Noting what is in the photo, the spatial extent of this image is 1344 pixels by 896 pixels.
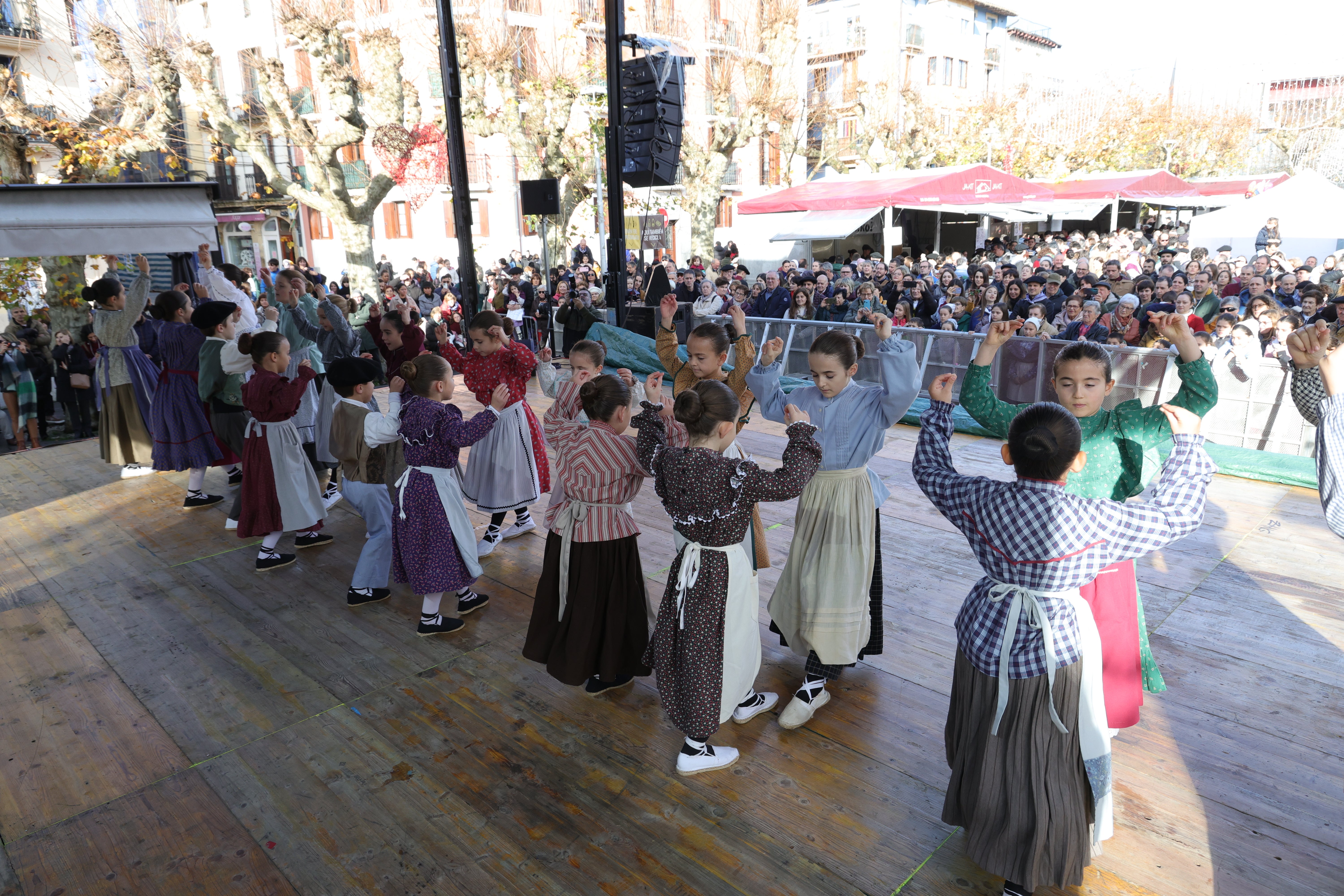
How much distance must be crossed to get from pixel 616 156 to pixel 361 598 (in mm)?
3990

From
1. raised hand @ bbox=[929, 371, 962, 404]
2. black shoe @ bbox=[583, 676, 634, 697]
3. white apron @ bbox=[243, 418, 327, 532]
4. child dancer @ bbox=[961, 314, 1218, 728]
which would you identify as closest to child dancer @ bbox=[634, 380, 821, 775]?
raised hand @ bbox=[929, 371, 962, 404]

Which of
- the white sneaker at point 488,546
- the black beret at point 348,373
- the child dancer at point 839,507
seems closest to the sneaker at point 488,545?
the white sneaker at point 488,546

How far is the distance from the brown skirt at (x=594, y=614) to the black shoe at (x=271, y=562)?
2.20m

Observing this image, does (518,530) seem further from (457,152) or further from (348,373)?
(457,152)

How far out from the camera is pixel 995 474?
20.1 ft

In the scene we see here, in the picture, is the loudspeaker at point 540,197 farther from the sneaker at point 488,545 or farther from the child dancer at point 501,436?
the sneaker at point 488,545

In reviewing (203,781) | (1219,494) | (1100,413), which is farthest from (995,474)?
(203,781)

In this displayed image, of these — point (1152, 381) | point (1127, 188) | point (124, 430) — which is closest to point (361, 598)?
point (124, 430)

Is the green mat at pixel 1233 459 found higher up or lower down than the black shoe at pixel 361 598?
higher up

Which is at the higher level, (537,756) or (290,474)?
(290,474)

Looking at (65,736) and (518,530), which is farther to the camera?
(518,530)

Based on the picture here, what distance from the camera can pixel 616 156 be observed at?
252 inches

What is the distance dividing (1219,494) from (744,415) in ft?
12.8

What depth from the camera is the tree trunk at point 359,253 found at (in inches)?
570
